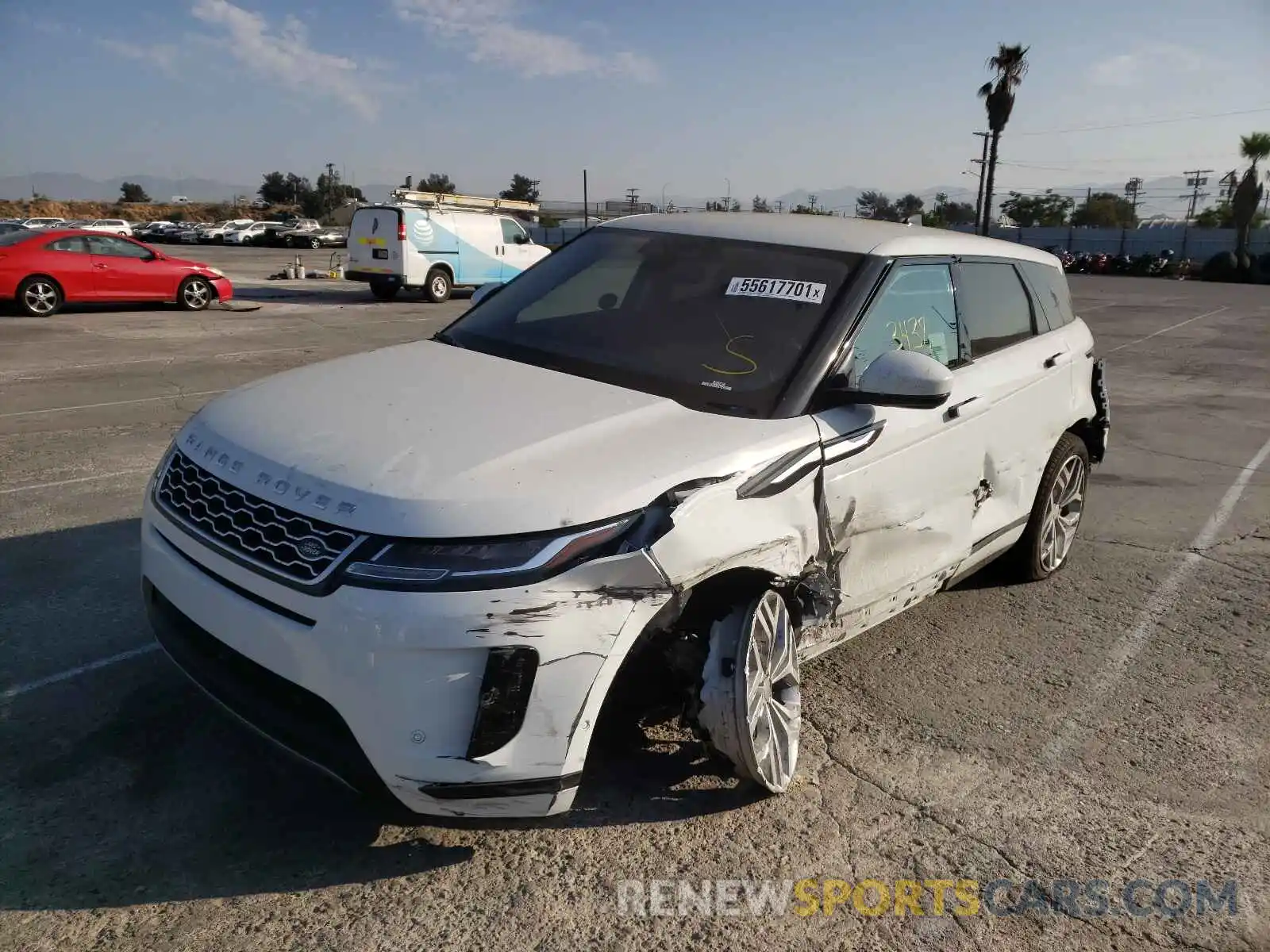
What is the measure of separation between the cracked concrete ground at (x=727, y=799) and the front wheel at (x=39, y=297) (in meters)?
12.1

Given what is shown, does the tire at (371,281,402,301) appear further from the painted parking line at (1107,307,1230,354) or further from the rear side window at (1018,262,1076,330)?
the rear side window at (1018,262,1076,330)

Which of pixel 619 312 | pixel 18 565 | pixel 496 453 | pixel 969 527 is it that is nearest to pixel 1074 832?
pixel 969 527

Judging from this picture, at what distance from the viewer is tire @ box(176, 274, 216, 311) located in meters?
17.7

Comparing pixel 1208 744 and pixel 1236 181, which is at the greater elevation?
pixel 1236 181

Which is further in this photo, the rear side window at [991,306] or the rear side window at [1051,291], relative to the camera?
the rear side window at [1051,291]

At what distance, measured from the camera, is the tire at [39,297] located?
15.6m

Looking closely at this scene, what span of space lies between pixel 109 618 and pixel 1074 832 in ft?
12.4

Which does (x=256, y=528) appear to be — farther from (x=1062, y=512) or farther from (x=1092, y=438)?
(x=1092, y=438)

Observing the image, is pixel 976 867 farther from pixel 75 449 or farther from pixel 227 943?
pixel 75 449

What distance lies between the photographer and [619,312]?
12.8 feet

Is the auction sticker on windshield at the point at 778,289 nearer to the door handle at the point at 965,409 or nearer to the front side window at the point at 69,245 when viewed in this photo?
the door handle at the point at 965,409

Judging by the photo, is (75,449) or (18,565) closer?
(18,565)

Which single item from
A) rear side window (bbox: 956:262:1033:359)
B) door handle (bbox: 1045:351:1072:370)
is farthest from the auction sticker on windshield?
door handle (bbox: 1045:351:1072:370)

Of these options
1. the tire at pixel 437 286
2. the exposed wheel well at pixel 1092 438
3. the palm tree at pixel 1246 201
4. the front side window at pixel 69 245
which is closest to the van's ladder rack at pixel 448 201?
the tire at pixel 437 286
